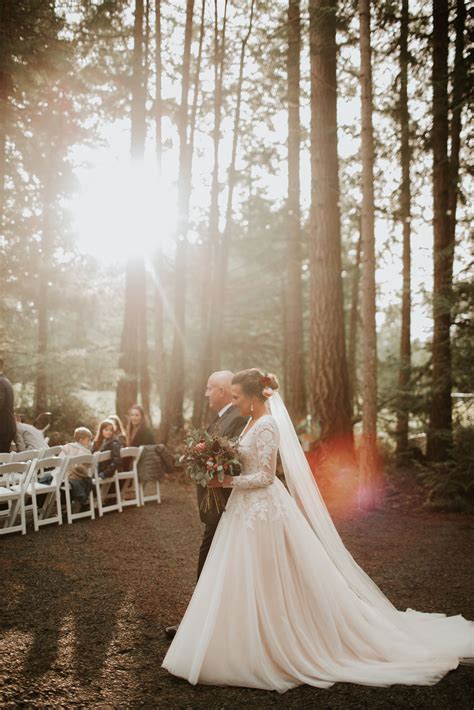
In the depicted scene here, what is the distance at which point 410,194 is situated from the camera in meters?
14.4

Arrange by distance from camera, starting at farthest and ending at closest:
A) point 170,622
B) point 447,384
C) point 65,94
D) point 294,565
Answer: point 65,94
point 447,384
point 170,622
point 294,565

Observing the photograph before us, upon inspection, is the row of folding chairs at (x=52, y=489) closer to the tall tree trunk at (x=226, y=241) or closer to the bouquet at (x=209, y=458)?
the bouquet at (x=209, y=458)

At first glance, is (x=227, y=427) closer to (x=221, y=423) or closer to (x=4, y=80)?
(x=221, y=423)

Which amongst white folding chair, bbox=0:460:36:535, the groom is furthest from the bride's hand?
white folding chair, bbox=0:460:36:535

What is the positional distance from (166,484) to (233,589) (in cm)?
888

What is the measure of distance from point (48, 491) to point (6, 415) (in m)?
1.53

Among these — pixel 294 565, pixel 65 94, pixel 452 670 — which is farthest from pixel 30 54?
pixel 452 670

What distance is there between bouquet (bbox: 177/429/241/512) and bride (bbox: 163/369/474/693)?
13 cm

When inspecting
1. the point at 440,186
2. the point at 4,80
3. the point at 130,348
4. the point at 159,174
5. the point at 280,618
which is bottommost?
the point at 280,618

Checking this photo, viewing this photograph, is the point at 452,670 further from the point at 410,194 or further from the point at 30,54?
the point at 30,54

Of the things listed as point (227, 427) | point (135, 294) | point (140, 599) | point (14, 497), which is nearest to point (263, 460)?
point (227, 427)

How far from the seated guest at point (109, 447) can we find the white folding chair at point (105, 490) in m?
0.09

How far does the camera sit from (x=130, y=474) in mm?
10398

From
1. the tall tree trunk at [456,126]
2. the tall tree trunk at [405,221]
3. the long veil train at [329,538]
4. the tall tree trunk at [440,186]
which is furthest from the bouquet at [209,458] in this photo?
the tall tree trunk at [405,221]
